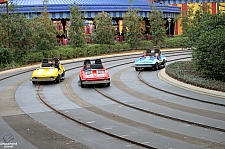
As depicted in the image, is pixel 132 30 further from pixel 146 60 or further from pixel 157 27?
pixel 146 60

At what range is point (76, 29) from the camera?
→ 47.1 meters

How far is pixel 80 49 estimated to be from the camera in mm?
45312

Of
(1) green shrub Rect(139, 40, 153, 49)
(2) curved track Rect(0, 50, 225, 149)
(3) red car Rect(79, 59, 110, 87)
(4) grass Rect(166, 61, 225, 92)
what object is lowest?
(2) curved track Rect(0, 50, 225, 149)

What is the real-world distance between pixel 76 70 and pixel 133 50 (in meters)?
20.7

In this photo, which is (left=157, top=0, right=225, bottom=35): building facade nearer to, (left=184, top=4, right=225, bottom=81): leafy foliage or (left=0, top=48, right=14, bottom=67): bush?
(left=0, top=48, right=14, bottom=67): bush

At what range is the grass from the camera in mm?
21445

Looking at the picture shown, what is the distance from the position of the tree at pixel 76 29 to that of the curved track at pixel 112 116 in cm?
2242

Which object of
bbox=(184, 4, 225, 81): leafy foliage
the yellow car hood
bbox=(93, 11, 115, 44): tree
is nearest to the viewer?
bbox=(184, 4, 225, 81): leafy foliage

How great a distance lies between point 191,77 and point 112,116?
10.5 meters

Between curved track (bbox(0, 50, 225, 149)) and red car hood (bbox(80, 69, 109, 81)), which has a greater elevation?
red car hood (bbox(80, 69, 109, 81))

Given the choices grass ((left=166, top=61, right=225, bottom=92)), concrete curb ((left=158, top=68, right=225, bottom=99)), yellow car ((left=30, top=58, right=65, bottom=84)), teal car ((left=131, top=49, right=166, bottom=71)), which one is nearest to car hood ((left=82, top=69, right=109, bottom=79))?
yellow car ((left=30, top=58, right=65, bottom=84))

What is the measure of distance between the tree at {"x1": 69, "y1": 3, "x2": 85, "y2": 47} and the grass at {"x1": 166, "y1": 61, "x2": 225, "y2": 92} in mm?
16832

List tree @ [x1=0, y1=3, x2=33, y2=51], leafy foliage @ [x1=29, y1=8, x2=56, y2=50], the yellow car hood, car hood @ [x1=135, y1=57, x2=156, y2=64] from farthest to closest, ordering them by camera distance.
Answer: leafy foliage @ [x1=29, y1=8, x2=56, y2=50]
tree @ [x1=0, y1=3, x2=33, y2=51]
car hood @ [x1=135, y1=57, x2=156, y2=64]
the yellow car hood

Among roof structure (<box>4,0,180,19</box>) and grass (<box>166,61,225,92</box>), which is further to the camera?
roof structure (<box>4,0,180,19</box>)
